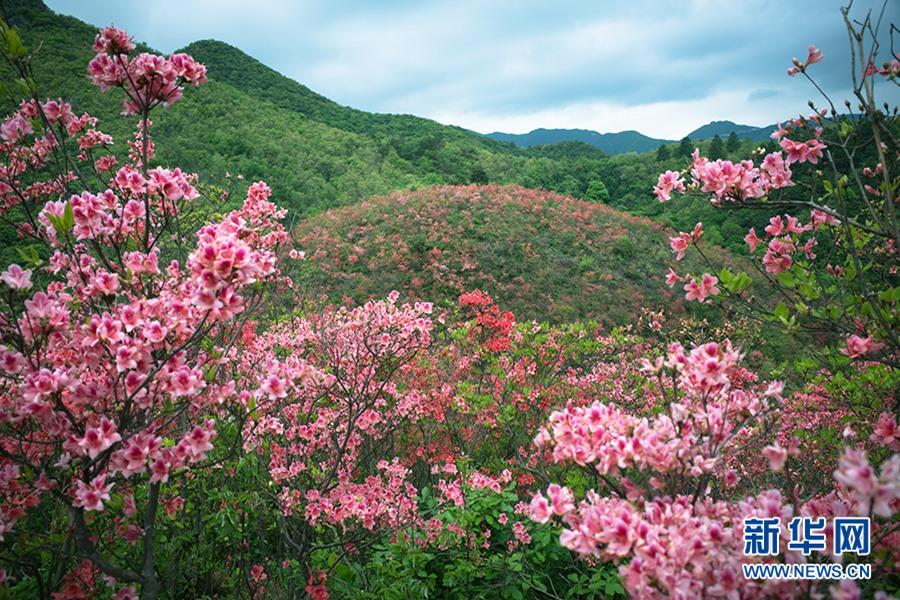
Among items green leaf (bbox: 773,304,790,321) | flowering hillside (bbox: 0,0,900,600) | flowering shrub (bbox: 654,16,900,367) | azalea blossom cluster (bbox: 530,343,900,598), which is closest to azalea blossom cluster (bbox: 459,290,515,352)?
flowering hillside (bbox: 0,0,900,600)

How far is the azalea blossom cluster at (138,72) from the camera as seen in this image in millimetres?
2047

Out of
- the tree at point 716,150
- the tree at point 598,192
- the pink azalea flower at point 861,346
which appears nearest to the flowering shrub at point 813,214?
the pink azalea flower at point 861,346

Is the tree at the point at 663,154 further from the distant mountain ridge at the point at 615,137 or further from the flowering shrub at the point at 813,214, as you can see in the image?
the distant mountain ridge at the point at 615,137

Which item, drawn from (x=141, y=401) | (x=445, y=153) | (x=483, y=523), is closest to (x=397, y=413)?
(x=483, y=523)

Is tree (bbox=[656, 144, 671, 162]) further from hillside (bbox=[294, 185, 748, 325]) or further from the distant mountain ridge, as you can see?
the distant mountain ridge

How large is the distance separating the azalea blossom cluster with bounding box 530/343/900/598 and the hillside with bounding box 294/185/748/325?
11.1m

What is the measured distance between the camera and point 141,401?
6.02 ft

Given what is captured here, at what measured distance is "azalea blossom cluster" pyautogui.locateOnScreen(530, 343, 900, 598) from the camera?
1.23 m

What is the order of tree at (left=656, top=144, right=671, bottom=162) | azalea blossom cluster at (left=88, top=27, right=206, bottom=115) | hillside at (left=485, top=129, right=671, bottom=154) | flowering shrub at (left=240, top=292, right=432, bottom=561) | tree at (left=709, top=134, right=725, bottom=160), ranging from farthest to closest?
hillside at (left=485, top=129, right=671, bottom=154) < tree at (left=656, top=144, right=671, bottom=162) < tree at (left=709, top=134, right=725, bottom=160) < flowering shrub at (left=240, top=292, right=432, bottom=561) < azalea blossom cluster at (left=88, top=27, right=206, bottom=115)

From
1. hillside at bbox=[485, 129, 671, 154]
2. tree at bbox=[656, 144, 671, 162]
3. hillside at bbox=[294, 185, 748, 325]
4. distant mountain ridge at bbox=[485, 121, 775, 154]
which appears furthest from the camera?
hillside at bbox=[485, 129, 671, 154]

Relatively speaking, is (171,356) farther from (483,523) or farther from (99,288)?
(483,523)

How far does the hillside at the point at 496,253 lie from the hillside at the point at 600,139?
88.0 meters

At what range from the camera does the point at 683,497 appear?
157cm

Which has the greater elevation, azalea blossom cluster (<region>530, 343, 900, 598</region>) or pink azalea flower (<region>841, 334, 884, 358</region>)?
pink azalea flower (<region>841, 334, 884, 358</region>)
